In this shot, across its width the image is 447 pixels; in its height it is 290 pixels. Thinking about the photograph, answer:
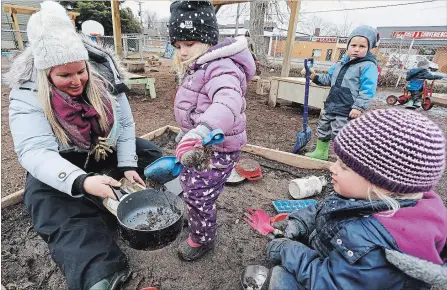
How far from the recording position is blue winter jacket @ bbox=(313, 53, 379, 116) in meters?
2.54

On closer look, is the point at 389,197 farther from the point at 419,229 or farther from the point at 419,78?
the point at 419,78

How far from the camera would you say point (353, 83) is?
105 inches

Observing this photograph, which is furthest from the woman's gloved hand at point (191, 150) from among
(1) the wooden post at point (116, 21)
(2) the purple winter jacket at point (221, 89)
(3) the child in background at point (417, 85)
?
(3) the child in background at point (417, 85)

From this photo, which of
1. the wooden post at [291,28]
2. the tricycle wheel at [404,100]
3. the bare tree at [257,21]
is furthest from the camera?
the bare tree at [257,21]

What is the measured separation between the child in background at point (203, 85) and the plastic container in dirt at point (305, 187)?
915mm

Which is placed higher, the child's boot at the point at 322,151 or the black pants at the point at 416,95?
the black pants at the point at 416,95

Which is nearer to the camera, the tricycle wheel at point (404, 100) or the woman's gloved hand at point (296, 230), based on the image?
the woman's gloved hand at point (296, 230)

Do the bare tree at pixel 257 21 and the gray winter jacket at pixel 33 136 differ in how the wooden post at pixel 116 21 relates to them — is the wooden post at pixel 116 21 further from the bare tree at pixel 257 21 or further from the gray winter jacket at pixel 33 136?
the gray winter jacket at pixel 33 136

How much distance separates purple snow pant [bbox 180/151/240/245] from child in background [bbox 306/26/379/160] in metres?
1.64

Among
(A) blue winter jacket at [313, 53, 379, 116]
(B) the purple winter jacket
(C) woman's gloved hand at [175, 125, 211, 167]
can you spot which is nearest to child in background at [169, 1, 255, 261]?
(B) the purple winter jacket

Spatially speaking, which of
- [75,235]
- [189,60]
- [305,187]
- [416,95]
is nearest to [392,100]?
[416,95]

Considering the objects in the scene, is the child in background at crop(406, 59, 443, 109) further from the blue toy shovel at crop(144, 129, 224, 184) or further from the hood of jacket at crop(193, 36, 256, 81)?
the blue toy shovel at crop(144, 129, 224, 184)

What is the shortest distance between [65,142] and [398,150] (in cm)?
165

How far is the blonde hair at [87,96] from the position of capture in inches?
56.8
